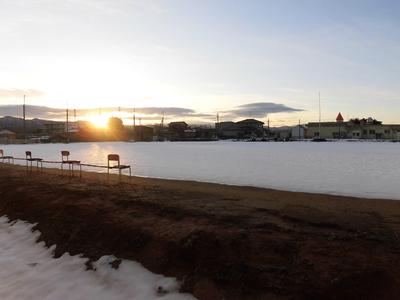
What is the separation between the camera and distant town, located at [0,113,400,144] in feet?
489

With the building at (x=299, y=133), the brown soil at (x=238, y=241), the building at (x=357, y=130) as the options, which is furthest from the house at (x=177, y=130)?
the brown soil at (x=238, y=241)

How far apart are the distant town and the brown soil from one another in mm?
133174

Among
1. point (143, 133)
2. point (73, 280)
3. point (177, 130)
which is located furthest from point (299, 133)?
point (73, 280)

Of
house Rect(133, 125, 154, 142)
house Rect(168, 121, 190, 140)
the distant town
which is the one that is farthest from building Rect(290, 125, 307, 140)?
house Rect(133, 125, 154, 142)

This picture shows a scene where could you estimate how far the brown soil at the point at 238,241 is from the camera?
646 cm

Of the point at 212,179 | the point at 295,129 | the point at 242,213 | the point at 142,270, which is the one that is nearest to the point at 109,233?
the point at 142,270

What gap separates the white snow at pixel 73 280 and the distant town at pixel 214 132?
13484 cm

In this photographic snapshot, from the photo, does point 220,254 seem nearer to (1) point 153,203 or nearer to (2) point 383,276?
(2) point 383,276

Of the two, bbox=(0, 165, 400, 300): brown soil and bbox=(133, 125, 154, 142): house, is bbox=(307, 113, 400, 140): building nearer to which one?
bbox=(133, 125, 154, 142): house

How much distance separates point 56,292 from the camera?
763 centimetres

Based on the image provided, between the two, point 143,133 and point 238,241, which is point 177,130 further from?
point 238,241

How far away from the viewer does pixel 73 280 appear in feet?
26.3

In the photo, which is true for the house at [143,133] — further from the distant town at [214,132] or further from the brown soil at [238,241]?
the brown soil at [238,241]

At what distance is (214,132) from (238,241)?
17199 centimetres
